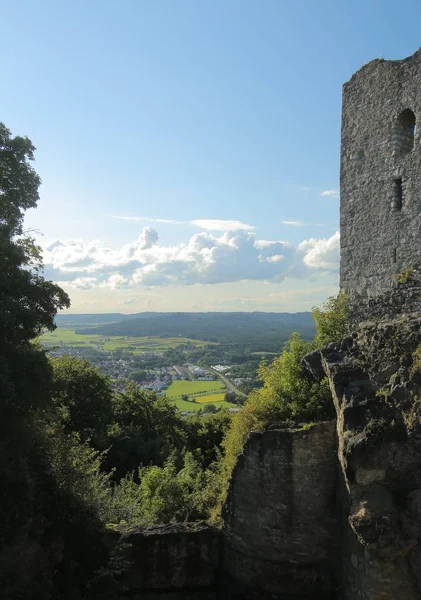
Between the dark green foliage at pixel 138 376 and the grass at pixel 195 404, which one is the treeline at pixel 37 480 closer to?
the grass at pixel 195 404

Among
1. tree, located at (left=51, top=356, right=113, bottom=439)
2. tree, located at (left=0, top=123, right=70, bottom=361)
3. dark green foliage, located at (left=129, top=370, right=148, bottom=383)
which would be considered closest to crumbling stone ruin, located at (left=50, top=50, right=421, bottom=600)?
tree, located at (left=0, top=123, right=70, bottom=361)

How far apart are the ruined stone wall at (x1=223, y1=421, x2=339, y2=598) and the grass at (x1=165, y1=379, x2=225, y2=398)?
5139 cm

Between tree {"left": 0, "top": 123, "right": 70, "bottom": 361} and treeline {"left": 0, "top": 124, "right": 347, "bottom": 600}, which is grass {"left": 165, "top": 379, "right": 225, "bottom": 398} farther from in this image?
tree {"left": 0, "top": 123, "right": 70, "bottom": 361}

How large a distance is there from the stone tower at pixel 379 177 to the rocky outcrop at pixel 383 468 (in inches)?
127

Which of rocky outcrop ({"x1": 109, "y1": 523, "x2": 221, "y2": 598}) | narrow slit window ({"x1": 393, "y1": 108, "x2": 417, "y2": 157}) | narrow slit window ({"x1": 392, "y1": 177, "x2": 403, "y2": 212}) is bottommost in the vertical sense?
rocky outcrop ({"x1": 109, "y1": 523, "x2": 221, "y2": 598})

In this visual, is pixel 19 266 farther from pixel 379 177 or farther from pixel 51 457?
pixel 379 177

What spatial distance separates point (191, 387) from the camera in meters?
70.2

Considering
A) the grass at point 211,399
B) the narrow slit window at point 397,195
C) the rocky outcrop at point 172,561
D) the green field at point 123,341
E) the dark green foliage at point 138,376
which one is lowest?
the grass at point 211,399

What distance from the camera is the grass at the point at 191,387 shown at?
64.8 m

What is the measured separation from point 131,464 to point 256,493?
1520 centimetres

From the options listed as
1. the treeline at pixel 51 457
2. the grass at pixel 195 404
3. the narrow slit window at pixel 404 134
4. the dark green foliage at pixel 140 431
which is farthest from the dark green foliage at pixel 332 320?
the grass at pixel 195 404

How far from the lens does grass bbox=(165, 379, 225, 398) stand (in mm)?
64825

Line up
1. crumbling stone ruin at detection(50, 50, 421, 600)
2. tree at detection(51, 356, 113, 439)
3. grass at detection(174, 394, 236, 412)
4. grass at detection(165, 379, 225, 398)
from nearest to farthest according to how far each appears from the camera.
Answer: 1. crumbling stone ruin at detection(50, 50, 421, 600)
2. tree at detection(51, 356, 113, 439)
3. grass at detection(174, 394, 236, 412)
4. grass at detection(165, 379, 225, 398)

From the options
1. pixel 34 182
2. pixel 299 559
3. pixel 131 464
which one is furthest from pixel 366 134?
pixel 131 464
